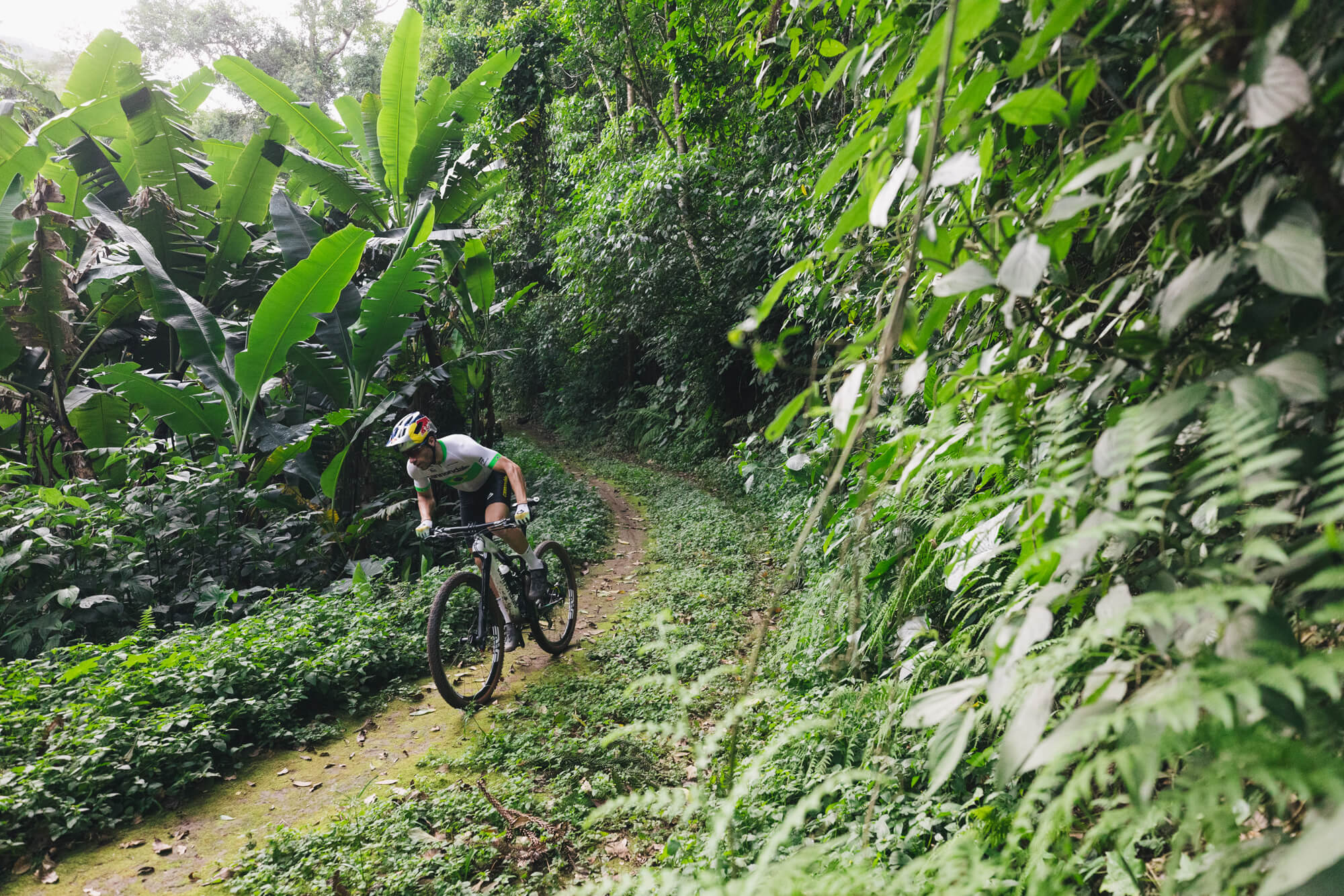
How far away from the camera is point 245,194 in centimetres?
777

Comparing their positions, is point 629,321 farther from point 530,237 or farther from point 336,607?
point 336,607

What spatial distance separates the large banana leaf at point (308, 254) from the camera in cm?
725

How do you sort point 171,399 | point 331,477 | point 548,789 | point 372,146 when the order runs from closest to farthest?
1. point 548,789
2. point 171,399
3. point 331,477
4. point 372,146


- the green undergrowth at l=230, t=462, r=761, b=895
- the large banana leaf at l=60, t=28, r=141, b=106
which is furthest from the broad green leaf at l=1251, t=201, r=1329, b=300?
the large banana leaf at l=60, t=28, r=141, b=106

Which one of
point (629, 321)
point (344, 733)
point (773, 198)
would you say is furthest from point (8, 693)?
point (629, 321)

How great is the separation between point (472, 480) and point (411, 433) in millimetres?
783

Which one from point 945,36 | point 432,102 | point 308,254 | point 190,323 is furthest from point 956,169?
point 432,102

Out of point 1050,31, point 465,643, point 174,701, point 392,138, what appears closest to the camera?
point 1050,31

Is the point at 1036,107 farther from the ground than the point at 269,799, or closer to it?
farther from the ground

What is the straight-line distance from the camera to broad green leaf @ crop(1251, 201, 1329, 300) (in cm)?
80

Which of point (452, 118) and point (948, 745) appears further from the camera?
point (452, 118)

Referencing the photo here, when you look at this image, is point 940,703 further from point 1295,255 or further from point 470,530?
point 470,530

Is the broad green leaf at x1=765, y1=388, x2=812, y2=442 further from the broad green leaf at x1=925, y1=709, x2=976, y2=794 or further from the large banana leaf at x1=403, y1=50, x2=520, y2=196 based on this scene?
the large banana leaf at x1=403, y1=50, x2=520, y2=196

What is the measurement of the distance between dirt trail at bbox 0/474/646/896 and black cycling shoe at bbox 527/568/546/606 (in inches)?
20.6
